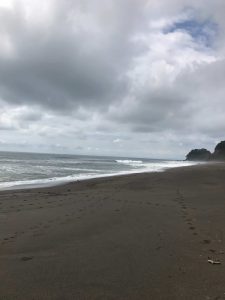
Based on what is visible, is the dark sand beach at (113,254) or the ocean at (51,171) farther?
the ocean at (51,171)

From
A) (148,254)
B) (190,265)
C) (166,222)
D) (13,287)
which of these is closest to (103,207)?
(166,222)

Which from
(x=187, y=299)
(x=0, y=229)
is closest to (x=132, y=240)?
(x=187, y=299)

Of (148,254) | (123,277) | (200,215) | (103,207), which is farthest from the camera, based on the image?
(103,207)

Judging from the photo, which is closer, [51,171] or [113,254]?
[113,254]

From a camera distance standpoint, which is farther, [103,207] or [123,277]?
[103,207]

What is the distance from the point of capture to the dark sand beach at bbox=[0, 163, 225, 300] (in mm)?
4777

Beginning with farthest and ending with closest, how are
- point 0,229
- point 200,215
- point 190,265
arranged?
point 200,215 < point 0,229 < point 190,265

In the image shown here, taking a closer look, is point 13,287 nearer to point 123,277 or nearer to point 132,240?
point 123,277

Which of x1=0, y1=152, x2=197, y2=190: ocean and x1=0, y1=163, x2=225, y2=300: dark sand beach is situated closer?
x1=0, y1=163, x2=225, y2=300: dark sand beach

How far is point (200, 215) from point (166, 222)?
1800 mm

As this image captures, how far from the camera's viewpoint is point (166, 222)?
9.42 metres

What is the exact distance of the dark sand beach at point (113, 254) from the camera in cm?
478

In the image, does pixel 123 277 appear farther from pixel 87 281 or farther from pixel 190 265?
pixel 190 265

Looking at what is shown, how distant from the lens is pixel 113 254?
6.44 meters
